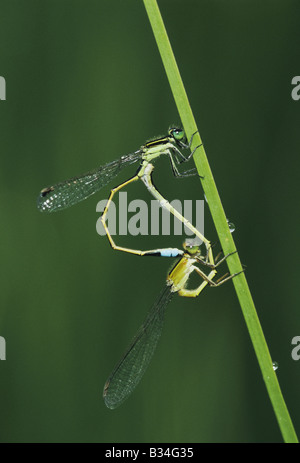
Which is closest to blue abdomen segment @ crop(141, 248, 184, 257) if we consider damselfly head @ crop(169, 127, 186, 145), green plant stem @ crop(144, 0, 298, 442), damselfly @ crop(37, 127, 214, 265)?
damselfly @ crop(37, 127, 214, 265)

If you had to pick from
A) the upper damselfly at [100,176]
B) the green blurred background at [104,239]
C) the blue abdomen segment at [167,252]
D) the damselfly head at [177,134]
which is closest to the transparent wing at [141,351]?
the green blurred background at [104,239]

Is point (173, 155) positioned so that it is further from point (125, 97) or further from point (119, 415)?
point (119, 415)

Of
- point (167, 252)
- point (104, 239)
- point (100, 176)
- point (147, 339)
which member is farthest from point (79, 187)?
point (147, 339)

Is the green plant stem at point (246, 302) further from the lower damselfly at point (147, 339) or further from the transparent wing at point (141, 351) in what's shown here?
the transparent wing at point (141, 351)

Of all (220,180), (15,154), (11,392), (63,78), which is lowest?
(11,392)

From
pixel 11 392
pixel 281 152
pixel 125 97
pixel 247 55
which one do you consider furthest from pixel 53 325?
pixel 247 55

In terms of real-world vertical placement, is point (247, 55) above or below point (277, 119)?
above
